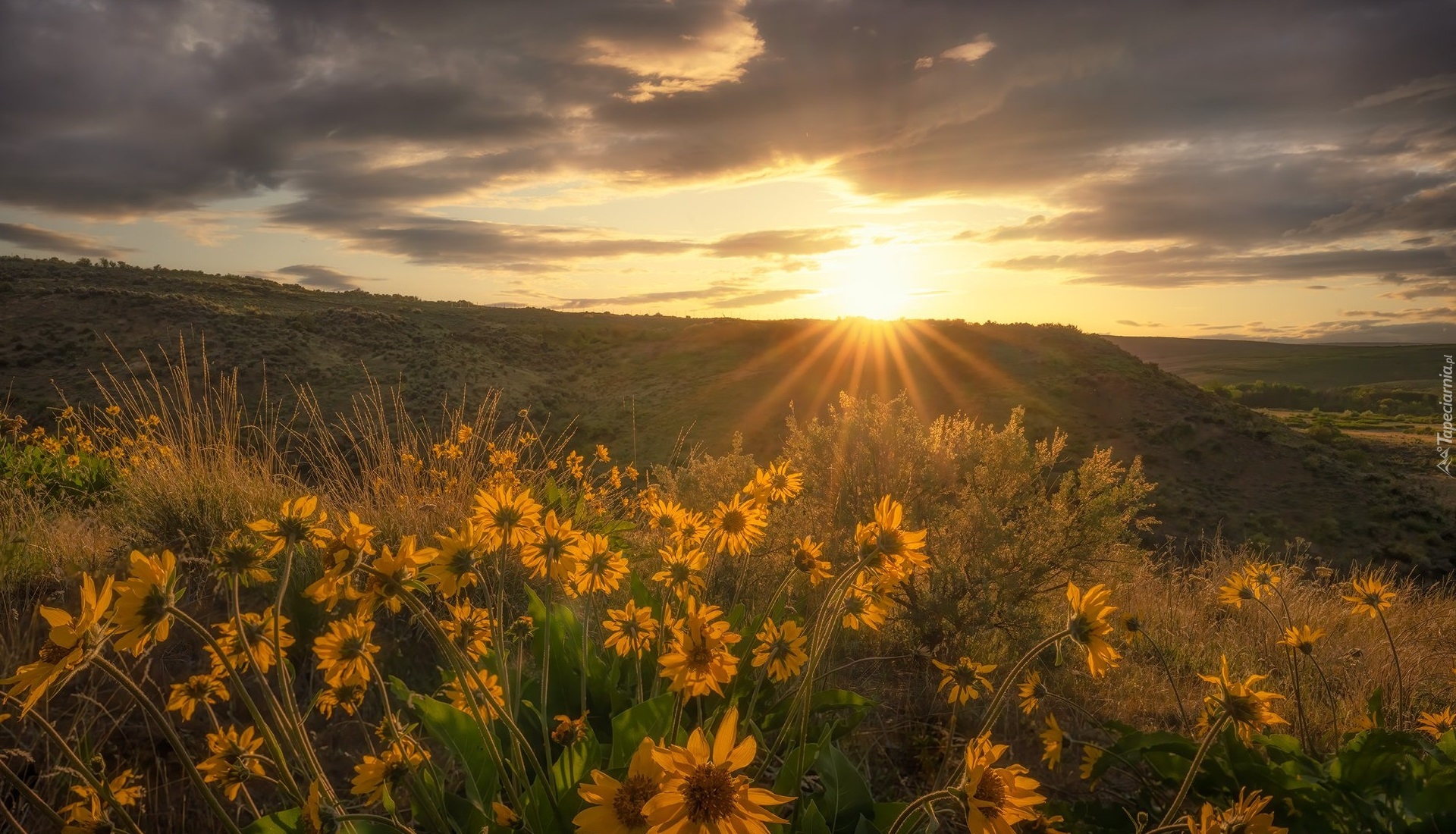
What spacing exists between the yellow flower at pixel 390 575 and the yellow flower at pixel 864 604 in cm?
107

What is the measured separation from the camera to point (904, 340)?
94.1 ft

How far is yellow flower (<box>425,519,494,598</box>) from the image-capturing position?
5.51 ft

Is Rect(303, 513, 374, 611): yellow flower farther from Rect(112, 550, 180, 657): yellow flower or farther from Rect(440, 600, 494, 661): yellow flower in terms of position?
Rect(440, 600, 494, 661): yellow flower

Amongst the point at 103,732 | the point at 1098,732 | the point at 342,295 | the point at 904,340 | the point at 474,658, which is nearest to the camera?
the point at 474,658

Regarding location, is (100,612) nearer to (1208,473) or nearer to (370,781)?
(370,781)

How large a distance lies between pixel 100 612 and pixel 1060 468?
17954 mm

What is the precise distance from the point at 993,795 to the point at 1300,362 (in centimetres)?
9082

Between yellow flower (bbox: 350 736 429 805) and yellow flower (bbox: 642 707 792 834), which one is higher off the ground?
yellow flower (bbox: 642 707 792 834)

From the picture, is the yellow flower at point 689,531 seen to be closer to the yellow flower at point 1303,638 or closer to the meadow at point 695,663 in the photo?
the meadow at point 695,663

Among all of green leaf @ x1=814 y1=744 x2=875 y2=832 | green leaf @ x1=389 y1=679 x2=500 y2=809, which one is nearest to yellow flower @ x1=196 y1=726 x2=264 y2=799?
green leaf @ x1=389 y1=679 x2=500 y2=809

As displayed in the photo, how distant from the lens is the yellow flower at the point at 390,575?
1.52 meters

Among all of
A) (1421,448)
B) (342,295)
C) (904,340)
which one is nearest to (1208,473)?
(1421,448)

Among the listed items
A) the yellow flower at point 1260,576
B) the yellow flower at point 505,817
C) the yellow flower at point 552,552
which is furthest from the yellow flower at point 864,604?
the yellow flower at point 1260,576

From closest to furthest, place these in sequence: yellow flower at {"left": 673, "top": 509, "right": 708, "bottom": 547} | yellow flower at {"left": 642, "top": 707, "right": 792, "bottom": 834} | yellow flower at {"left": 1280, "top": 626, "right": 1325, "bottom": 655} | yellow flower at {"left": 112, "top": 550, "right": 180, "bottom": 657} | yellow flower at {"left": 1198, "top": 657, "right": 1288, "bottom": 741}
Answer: yellow flower at {"left": 642, "top": 707, "right": 792, "bottom": 834}
yellow flower at {"left": 112, "top": 550, "right": 180, "bottom": 657}
yellow flower at {"left": 1198, "top": 657, "right": 1288, "bottom": 741}
yellow flower at {"left": 673, "top": 509, "right": 708, "bottom": 547}
yellow flower at {"left": 1280, "top": 626, "right": 1325, "bottom": 655}
